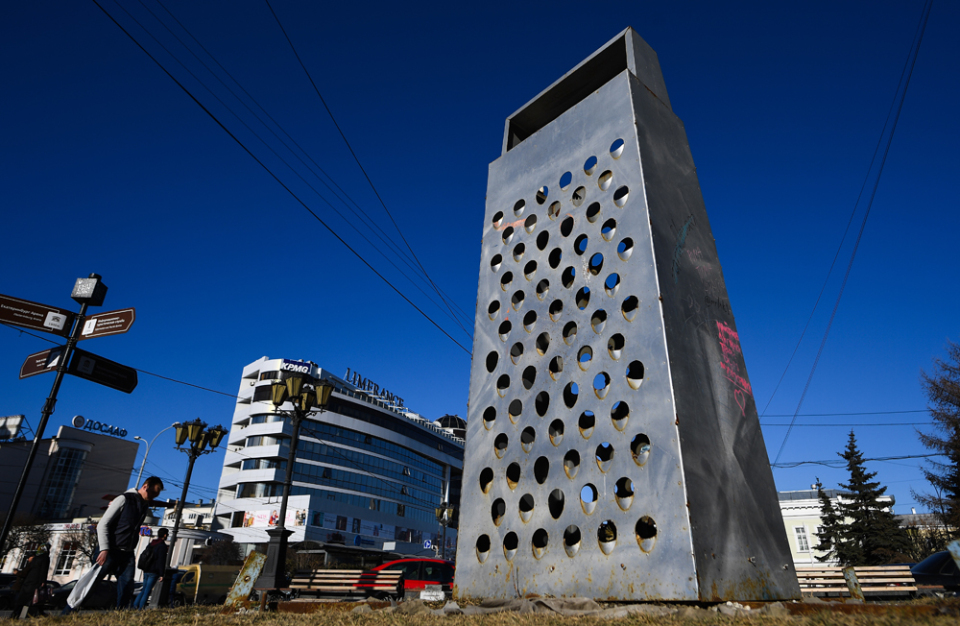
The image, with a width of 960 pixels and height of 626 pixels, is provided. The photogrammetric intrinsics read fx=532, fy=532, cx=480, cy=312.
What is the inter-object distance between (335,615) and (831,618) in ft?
15.8

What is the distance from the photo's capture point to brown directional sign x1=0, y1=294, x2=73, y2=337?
26.2 feet

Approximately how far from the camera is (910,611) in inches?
168

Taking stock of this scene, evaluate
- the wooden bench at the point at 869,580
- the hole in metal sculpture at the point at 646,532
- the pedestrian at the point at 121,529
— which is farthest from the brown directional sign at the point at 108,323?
the wooden bench at the point at 869,580

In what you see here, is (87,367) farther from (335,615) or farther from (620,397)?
(620,397)

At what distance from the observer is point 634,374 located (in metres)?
6.61

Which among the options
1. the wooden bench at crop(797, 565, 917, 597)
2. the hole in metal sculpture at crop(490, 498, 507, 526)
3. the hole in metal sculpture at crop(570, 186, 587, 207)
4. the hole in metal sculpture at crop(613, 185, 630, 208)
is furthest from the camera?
the hole in metal sculpture at crop(570, 186, 587, 207)

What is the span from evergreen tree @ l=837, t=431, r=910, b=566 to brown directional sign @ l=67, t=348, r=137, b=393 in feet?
136

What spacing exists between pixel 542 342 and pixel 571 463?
1.78 m

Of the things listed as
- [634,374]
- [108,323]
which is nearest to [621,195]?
[634,374]

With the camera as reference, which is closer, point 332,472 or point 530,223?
point 530,223

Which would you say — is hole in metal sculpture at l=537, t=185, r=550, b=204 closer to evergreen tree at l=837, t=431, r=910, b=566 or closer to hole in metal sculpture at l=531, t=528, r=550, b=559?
hole in metal sculpture at l=531, t=528, r=550, b=559

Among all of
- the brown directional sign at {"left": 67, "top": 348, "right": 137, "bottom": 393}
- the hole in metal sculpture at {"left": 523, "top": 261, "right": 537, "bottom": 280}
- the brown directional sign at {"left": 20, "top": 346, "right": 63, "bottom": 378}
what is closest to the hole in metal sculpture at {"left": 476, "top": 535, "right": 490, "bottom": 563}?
the hole in metal sculpture at {"left": 523, "top": 261, "right": 537, "bottom": 280}

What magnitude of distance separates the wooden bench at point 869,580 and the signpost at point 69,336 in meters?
10.7

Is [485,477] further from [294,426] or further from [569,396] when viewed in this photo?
[294,426]
